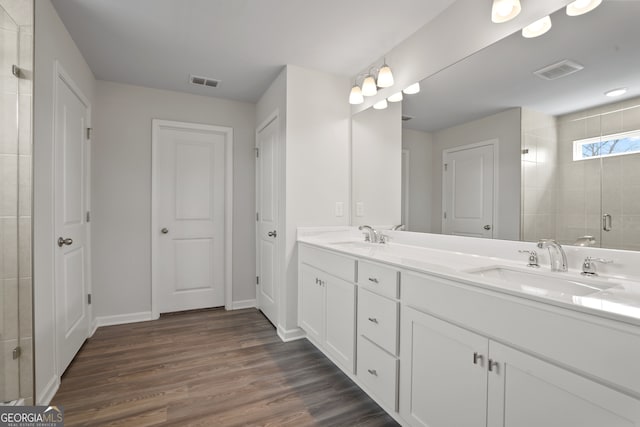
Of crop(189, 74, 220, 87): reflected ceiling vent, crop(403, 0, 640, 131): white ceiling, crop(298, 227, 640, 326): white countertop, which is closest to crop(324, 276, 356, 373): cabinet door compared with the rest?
crop(298, 227, 640, 326): white countertop

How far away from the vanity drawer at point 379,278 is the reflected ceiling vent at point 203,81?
7.67 ft

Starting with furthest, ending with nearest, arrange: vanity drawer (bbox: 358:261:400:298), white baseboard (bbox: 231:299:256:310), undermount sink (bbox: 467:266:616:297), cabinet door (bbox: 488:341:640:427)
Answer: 1. white baseboard (bbox: 231:299:256:310)
2. vanity drawer (bbox: 358:261:400:298)
3. undermount sink (bbox: 467:266:616:297)
4. cabinet door (bbox: 488:341:640:427)

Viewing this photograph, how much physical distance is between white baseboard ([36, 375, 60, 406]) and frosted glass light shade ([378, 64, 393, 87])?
2880mm

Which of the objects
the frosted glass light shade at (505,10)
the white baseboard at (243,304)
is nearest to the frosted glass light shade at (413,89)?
the frosted glass light shade at (505,10)

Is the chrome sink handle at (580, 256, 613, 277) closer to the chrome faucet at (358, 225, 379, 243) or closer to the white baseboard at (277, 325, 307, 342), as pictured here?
the chrome faucet at (358, 225, 379, 243)

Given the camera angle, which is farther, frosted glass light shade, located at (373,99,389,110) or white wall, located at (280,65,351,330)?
white wall, located at (280,65,351,330)

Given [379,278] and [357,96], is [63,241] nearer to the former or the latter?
[379,278]

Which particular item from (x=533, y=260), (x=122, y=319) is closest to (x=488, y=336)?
(x=533, y=260)

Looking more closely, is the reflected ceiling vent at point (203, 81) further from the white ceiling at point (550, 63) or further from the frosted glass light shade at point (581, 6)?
the frosted glass light shade at point (581, 6)

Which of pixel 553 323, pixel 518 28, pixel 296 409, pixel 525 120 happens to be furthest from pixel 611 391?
pixel 518 28

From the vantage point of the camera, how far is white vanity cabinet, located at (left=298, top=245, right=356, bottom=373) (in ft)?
6.25

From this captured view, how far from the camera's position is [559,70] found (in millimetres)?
1402

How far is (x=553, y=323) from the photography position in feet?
2.92

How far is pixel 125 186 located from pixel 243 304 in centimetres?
176
